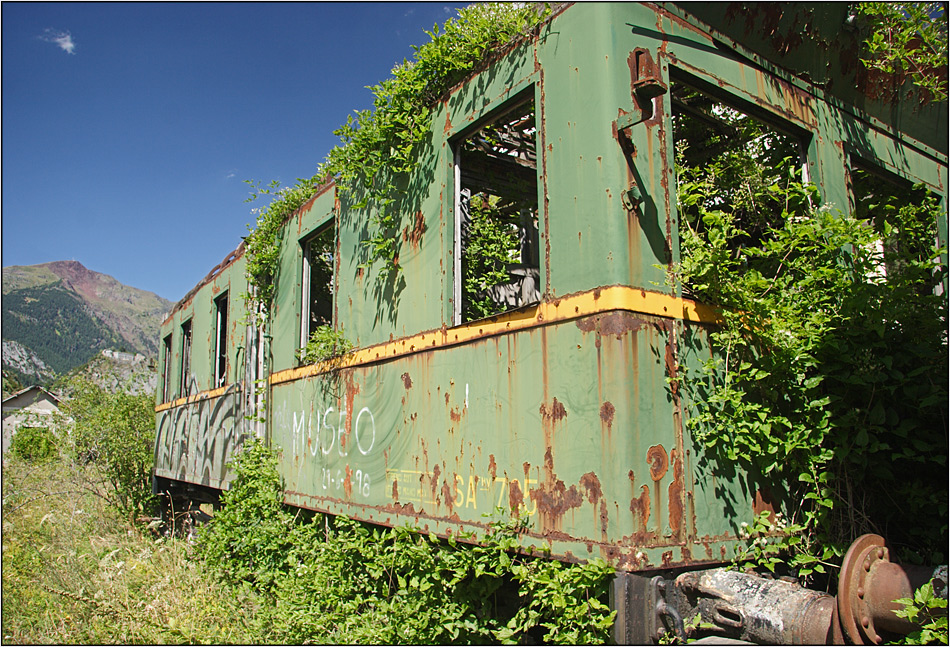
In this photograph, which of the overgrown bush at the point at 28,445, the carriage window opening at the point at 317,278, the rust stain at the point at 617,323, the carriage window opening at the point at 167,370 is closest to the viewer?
the rust stain at the point at 617,323

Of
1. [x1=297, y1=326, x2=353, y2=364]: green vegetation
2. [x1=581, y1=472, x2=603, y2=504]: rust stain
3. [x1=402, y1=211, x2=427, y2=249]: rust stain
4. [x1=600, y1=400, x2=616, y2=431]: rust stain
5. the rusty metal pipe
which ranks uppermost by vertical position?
[x1=402, y1=211, x2=427, y2=249]: rust stain

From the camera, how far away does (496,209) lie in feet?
A: 24.6

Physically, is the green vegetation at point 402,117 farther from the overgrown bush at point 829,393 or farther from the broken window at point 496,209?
the overgrown bush at point 829,393

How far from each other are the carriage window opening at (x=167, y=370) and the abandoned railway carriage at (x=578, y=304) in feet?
24.5

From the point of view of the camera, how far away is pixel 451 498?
461 cm

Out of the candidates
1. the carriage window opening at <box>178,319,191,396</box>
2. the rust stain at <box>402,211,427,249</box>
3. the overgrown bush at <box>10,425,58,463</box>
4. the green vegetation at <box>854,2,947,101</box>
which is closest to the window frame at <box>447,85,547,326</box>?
the rust stain at <box>402,211,427,249</box>

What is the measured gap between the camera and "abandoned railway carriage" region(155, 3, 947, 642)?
3609 mm

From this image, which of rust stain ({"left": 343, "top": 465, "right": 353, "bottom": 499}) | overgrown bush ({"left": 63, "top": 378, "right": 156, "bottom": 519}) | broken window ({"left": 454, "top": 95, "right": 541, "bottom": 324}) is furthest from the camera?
overgrown bush ({"left": 63, "top": 378, "right": 156, "bottom": 519})

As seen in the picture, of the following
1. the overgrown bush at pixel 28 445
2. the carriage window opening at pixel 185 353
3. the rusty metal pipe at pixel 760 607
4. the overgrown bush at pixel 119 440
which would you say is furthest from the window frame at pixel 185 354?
the overgrown bush at pixel 28 445

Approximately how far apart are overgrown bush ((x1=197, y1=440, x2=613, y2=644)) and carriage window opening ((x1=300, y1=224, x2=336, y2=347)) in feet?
6.29

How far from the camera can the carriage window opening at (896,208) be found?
533cm

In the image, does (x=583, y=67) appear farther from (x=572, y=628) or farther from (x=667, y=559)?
(x=572, y=628)

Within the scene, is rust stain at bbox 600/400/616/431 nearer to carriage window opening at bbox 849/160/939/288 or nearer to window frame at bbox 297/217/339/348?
carriage window opening at bbox 849/160/939/288

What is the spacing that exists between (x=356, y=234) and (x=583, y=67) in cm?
309
